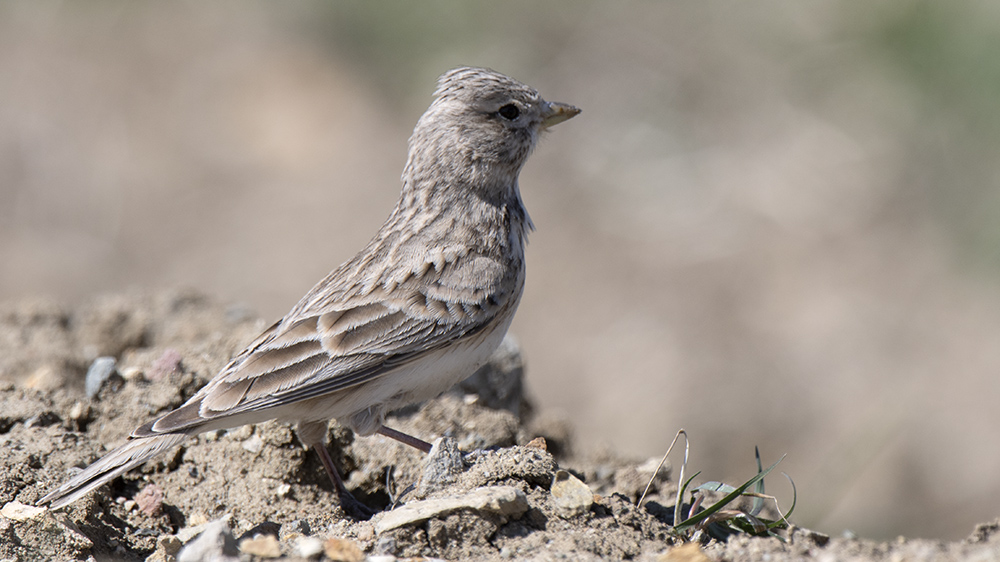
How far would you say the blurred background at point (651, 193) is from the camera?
31.1 ft

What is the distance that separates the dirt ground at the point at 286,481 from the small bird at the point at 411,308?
9.7 inches

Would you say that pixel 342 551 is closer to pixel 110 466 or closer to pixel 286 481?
pixel 110 466

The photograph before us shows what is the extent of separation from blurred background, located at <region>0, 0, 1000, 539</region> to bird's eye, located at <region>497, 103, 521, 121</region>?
3.85 meters

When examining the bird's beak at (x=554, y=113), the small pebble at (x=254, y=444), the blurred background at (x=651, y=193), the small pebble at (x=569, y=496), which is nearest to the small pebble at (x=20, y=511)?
the small pebble at (x=254, y=444)

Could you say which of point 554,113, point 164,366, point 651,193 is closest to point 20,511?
point 164,366

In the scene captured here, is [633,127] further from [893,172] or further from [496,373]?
[496,373]

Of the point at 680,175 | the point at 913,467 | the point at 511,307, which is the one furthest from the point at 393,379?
the point at 680,175

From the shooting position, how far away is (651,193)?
38.3 feet

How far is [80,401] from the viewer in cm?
521

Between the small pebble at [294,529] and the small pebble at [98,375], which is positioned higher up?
the small pebble at [98,375]

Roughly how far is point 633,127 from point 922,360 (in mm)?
4317

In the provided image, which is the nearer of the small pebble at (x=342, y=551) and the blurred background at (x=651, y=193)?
the small pebble at (x=342, y=551)

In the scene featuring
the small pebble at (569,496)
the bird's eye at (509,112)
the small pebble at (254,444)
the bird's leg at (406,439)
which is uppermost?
the bird's eye at (509,112)

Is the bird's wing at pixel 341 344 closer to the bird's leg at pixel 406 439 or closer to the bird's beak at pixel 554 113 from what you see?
the bird's leg at pixel 406 439
